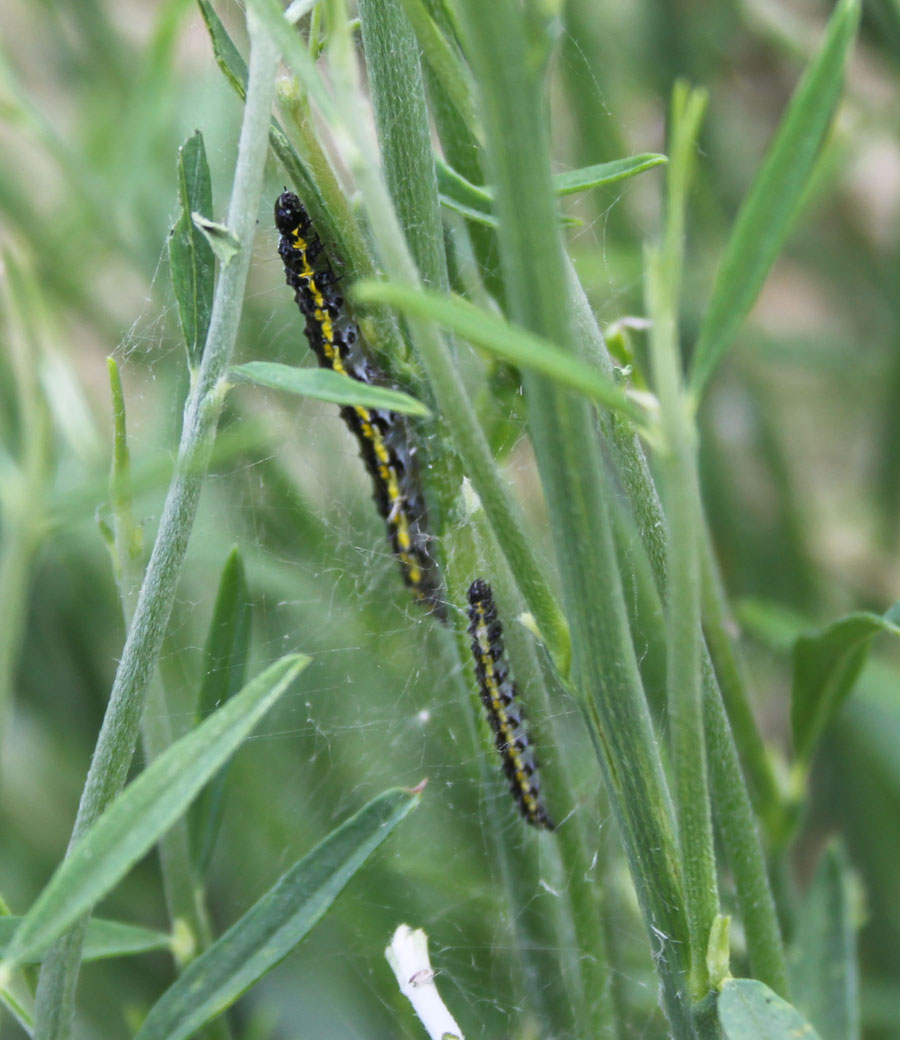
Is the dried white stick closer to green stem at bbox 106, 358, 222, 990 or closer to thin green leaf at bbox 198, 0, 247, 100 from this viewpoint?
green stem at bbox 106, 358, 222, 990

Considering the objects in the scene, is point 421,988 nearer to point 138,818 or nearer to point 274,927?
point 274,927

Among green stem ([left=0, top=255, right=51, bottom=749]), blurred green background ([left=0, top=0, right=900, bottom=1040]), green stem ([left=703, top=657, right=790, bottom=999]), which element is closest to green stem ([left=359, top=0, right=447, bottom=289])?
blurred green background ([left=0, top=0, right=900, bottom=1040])

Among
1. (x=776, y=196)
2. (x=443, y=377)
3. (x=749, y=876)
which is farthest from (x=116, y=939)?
(x=776, y=196)

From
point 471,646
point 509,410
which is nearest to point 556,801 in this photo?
point 471,646

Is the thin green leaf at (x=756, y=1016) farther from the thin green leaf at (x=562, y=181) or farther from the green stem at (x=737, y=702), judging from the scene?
the thin green leaf at (x=562, y=181)

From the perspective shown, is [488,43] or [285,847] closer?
[488,43]

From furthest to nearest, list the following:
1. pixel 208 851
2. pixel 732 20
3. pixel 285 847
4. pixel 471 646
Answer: pixel 732 20 → pixel 285 847 → pixel 208 851 → pixel 471 646

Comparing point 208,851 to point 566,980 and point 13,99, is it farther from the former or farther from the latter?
point 13,99
